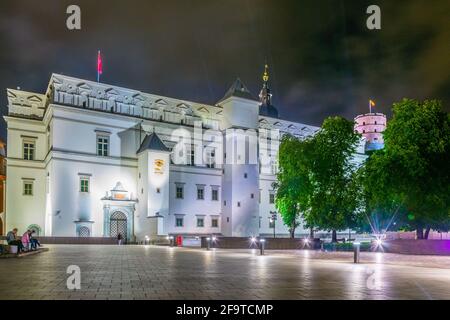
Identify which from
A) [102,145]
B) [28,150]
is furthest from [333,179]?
[28,150]

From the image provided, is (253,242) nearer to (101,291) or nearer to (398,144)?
(398,144)

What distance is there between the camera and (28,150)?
164 ft

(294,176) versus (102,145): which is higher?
(102,145)

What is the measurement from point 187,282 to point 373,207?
81.8 feet

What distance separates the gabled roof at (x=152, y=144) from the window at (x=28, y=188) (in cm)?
1162

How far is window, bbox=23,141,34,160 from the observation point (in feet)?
163

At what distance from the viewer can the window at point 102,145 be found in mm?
50000

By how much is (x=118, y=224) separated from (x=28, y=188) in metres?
9.90

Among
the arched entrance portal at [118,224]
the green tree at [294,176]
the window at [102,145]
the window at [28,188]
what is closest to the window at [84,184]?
the window at [102,145]

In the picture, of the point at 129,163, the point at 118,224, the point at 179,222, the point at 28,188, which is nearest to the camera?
the point at 28,188

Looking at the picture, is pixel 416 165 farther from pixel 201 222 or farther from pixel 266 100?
pixel 266 100

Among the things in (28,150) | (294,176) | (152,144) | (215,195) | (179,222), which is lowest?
(179,222)

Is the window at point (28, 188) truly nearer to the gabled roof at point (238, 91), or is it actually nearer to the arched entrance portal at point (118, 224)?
the arched entrance portal at point (118, 224)

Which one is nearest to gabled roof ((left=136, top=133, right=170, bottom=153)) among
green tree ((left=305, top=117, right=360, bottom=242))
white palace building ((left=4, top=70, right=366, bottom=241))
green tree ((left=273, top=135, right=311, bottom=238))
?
white palace building ((left=4, top=70, right=366, bottom=241))
